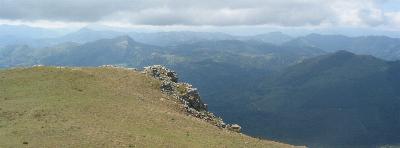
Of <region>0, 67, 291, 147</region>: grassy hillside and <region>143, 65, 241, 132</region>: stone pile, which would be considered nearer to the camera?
<region>0, 67, 291, 147</region>: grassy hillside

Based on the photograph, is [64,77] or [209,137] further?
[64,77]

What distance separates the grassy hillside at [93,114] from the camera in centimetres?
5416

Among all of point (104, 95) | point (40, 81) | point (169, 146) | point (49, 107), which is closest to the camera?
point (169, 146)

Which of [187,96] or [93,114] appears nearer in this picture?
[93,114]

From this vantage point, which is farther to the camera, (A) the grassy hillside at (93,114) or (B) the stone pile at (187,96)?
(B) the stone pile at (187,96)

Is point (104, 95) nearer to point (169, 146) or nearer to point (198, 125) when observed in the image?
point (198, 125)

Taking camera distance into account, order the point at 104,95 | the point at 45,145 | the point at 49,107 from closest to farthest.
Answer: the point at 45,145
the point at 49,107
the point at 104,95

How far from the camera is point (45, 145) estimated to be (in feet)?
165

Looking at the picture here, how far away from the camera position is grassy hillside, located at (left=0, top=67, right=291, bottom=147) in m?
54.2

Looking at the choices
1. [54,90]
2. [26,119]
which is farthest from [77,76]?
[26,119]

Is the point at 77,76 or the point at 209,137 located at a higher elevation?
the point at 77,76

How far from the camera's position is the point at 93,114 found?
211 ft

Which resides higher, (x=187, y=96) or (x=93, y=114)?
(x=187, y=96)

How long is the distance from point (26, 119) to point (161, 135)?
17138 millimetres
